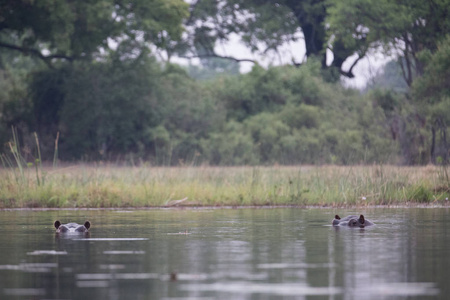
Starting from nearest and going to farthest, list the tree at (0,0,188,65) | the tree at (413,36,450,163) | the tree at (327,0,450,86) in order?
the tree at (413,36,450,163) → the tree at (0,0,188,65) → the tree at (327,0,450,86)

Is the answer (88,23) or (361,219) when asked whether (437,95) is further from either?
(361,219)

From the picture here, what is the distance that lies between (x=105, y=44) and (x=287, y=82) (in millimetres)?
9946

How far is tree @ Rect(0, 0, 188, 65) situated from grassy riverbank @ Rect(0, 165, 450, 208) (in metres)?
17.4

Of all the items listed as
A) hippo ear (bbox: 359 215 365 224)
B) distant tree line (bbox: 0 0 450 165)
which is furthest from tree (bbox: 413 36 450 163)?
hippo ear (bbox: 359 215 365 224)

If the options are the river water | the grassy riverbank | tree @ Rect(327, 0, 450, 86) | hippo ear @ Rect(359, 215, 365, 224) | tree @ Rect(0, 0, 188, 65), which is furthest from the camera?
tree @ Rect(327, 0, 450, 86)

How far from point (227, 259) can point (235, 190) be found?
34.2 ft

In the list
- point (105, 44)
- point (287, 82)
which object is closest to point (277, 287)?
point (105, 44)

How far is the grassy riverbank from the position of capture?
18.5 metres

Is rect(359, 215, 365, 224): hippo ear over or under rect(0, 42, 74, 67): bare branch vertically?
under

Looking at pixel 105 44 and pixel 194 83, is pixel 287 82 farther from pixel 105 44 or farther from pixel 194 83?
pixel 105 44

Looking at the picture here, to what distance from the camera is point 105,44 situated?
39.4 meters

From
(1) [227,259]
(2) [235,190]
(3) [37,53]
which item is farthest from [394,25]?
(1) [227,259]

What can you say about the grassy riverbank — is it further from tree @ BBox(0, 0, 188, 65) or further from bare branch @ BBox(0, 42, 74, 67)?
bare branch @ BBox(0, 42, 74, 67)

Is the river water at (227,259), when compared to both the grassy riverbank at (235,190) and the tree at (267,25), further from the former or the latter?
the tree at (267,25)
